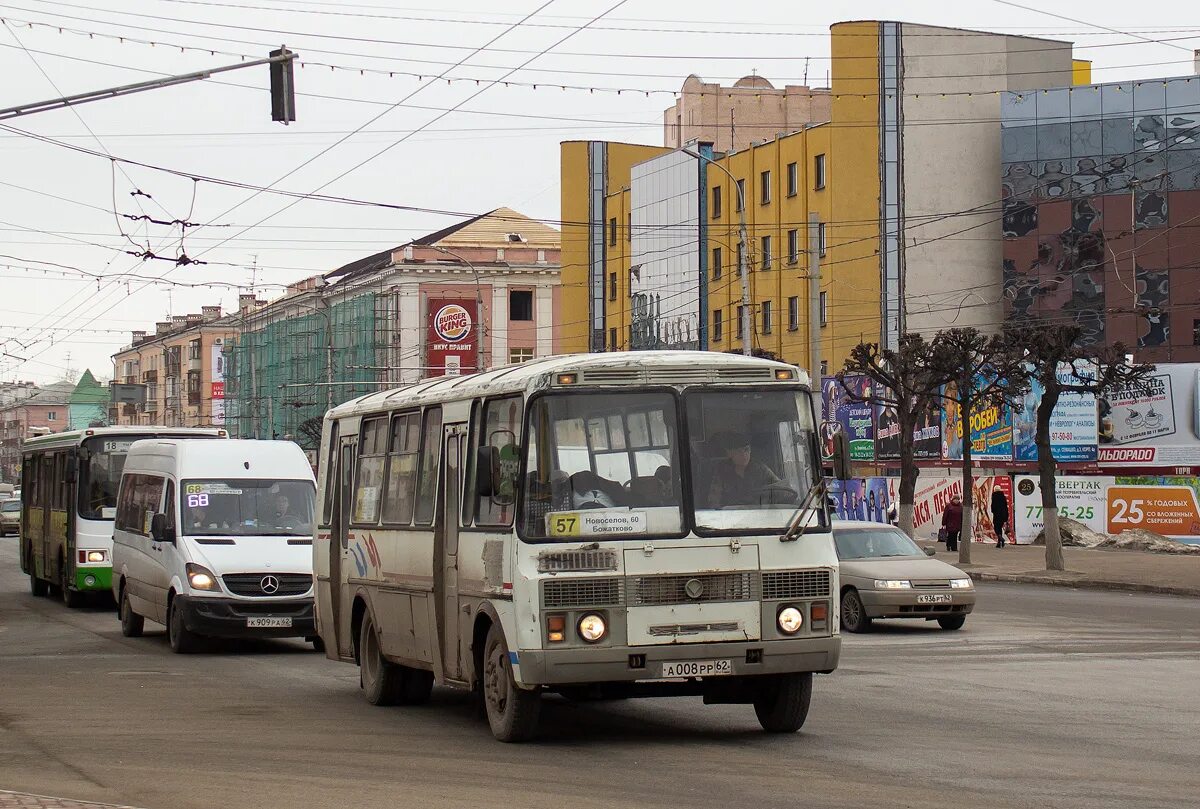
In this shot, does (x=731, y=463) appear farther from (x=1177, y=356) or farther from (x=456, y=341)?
(x=456, y=341)

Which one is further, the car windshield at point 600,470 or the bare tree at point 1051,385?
the bare tree at point 1051,385

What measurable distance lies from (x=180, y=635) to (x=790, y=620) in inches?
407

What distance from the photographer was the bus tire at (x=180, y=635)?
19.7 m

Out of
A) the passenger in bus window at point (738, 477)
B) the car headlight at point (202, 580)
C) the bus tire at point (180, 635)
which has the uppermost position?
the passenger in bus window at point (738, 477)

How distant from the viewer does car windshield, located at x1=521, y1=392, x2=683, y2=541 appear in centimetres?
1115

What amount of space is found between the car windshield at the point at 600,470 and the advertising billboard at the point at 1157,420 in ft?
126

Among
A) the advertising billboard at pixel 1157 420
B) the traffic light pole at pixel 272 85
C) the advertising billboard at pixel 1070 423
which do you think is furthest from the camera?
the advertising billboard at pixel 1070 423

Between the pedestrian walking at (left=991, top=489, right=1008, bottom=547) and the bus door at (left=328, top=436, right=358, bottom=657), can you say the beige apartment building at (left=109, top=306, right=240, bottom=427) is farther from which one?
the bus door at (left=328, top=436, right=358, bottom=657)

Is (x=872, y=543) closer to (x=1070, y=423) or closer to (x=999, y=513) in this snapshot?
(x=999, y=513)

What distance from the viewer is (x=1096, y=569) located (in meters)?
37.2

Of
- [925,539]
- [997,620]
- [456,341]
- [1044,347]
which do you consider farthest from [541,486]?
[456,341]

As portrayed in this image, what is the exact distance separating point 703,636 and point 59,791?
3.88 metres

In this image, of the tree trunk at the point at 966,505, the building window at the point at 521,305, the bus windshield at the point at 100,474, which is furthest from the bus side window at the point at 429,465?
the building window at the point at 521,305

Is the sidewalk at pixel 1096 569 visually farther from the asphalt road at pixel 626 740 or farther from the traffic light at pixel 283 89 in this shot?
the traffic light at pixel 283 89
